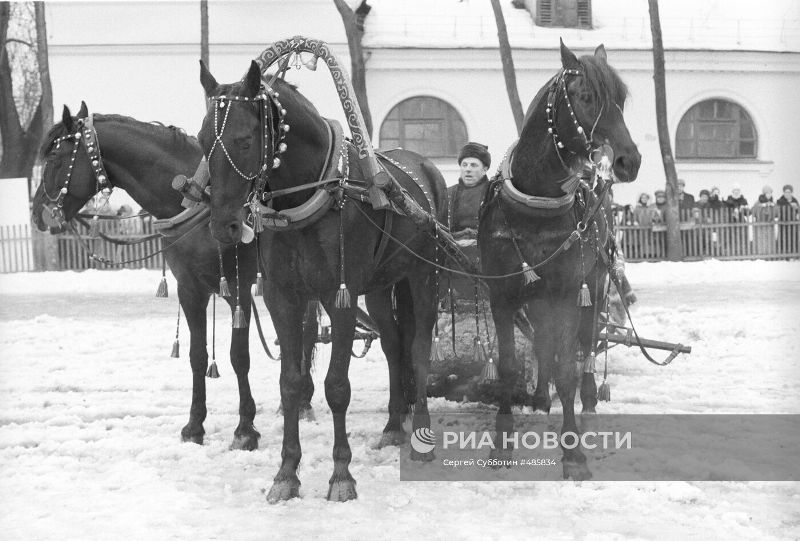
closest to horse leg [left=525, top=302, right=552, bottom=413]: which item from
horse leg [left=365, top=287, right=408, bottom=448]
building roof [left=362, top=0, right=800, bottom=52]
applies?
horse leg [left=365, top=287, right=408, bottom=448]

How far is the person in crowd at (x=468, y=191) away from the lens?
6375 mm

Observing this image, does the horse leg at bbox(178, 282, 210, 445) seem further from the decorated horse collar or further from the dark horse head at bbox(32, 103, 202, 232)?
the decorated horse collar

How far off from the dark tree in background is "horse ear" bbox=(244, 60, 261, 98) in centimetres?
1300

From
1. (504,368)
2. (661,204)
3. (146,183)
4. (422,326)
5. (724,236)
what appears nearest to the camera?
(504,368)

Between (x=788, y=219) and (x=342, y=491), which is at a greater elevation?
(x=788, y=219)

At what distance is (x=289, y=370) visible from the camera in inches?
195

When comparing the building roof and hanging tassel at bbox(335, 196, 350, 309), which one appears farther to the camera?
the building roof

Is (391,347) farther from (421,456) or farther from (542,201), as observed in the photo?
(542,201)

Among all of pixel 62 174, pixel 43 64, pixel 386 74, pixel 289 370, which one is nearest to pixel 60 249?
pixel 43 64

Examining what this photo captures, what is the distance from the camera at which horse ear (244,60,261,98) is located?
4379 mm

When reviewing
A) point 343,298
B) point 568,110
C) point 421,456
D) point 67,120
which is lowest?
point 421,456

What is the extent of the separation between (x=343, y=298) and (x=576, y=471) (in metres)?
1.62

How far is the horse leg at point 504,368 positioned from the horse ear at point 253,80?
1878mm

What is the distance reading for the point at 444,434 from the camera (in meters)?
5.91
